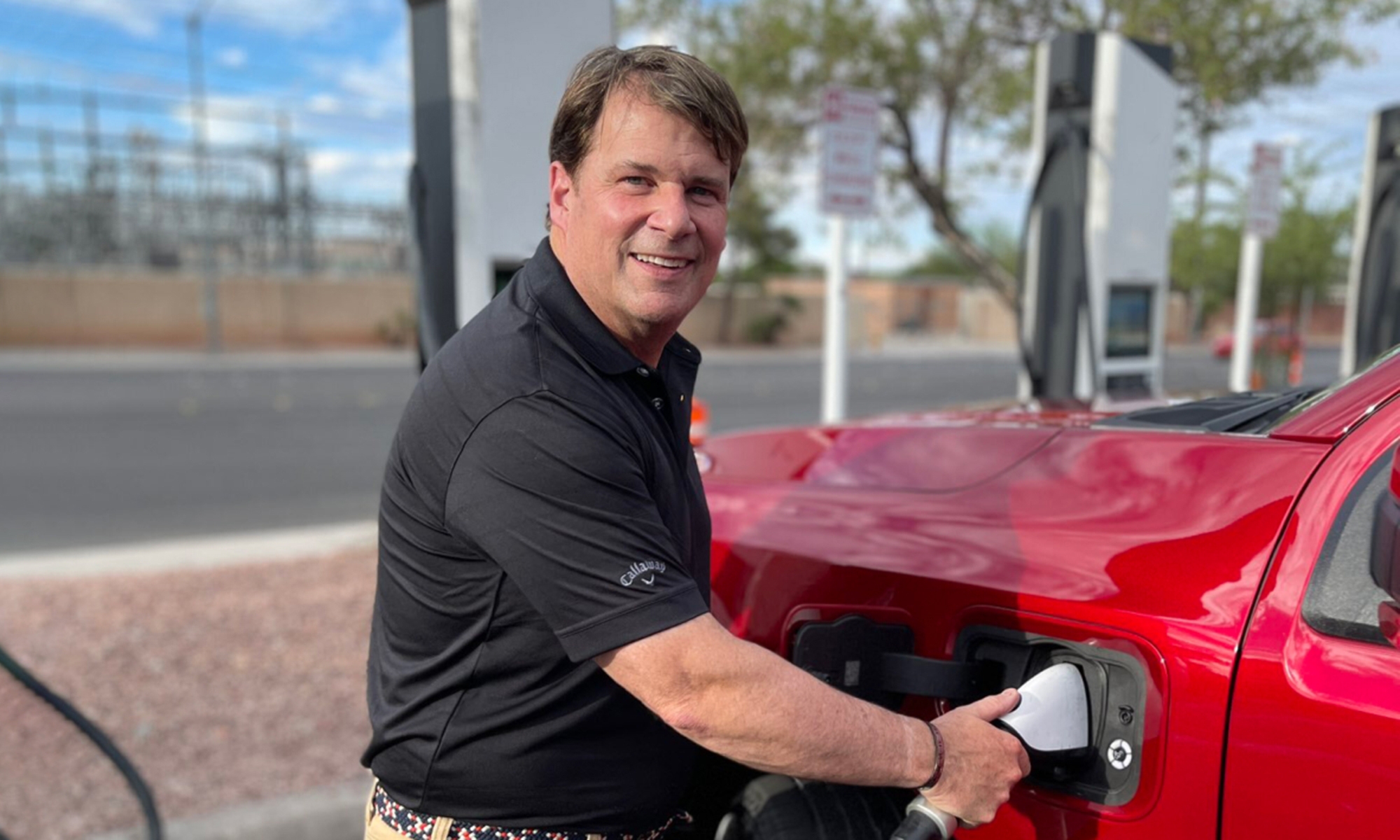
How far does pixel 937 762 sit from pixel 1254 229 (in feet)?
24.5

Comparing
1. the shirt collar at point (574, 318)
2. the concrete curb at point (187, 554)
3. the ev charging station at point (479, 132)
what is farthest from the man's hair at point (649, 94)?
the concrete curb at point (187, 554)

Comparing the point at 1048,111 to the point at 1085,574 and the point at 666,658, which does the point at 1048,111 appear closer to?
the point at 1085,574

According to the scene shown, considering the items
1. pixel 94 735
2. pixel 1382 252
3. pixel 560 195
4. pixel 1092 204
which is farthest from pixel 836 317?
pixel 560 195

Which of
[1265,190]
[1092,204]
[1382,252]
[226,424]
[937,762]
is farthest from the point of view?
[226,424]

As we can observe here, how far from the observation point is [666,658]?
4.56 feet

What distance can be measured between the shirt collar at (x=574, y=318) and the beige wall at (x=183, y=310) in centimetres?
2834

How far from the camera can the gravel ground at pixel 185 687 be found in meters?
3.58

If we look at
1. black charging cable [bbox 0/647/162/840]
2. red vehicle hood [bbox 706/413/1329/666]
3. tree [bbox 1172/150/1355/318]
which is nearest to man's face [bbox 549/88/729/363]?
red vehicle hood [bbox 706/413/1329/666]

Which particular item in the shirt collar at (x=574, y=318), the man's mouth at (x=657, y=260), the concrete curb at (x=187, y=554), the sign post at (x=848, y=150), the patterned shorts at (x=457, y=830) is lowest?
the concrete curb at (x=187, y=554)

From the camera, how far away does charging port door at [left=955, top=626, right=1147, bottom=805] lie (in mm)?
1566

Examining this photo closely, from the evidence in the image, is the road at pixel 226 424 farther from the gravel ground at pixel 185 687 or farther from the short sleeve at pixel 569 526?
the short sleeve at pixel 569 526

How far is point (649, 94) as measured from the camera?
1.53m

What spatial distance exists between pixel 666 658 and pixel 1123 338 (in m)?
5.08

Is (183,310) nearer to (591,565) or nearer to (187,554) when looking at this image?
(187,554)
